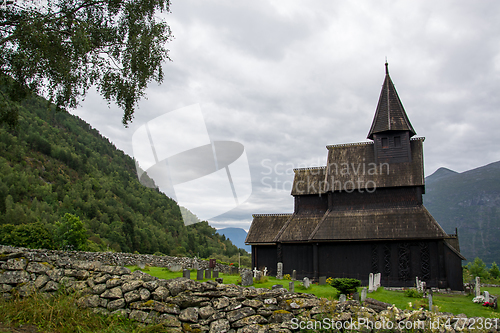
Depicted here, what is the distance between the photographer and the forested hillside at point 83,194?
6399 cm

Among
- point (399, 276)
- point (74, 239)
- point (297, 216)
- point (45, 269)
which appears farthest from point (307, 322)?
point (74, 239)

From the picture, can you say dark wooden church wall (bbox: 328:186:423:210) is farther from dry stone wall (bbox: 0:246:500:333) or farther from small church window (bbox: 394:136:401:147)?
dry stone wall (bbox: 0:246:500:333)

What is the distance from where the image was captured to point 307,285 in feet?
54.2

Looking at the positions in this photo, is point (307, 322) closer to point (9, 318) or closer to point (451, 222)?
point (9, 318)

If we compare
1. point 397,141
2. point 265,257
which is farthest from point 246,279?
point 397,141

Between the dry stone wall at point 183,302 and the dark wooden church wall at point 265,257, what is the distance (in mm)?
18490

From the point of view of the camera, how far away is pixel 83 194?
80062mm

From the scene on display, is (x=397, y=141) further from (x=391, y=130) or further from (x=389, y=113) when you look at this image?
(x=389, y=113)

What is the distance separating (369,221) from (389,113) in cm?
922

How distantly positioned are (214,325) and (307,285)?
913cm

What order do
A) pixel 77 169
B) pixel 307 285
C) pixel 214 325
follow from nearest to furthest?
1. pixel 214 325
2. pixel 307 285
3. pixel 77 169

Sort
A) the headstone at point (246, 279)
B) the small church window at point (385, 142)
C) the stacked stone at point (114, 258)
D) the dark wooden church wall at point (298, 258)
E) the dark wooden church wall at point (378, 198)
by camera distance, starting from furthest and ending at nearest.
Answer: the small church window at point (385, 142), the dark wooden church wall at point (298, 258), the dark wooden church wall at point (378, 198), the stacked stone at point (114, 258), the headstone at point (246, 279)

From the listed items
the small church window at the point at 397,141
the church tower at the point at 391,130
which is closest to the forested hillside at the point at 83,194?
the church tower at the point at 391,130

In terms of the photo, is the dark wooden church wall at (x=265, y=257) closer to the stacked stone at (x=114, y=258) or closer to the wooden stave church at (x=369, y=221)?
the wooden stave church at (x=369, y=221)
